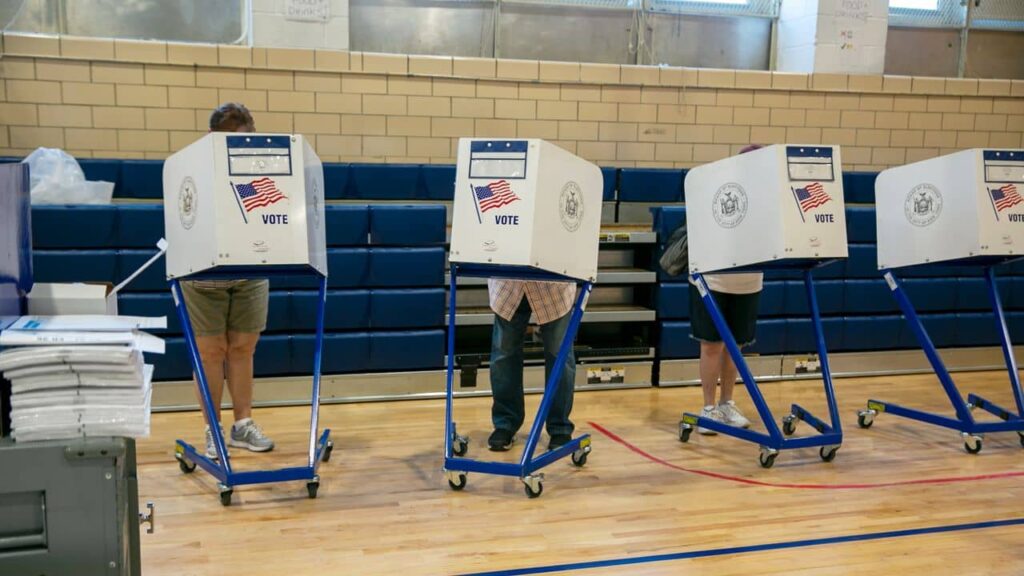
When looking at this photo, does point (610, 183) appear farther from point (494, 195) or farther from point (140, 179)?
point (140, 179)

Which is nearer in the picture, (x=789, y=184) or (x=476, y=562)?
(x=476, y=562)

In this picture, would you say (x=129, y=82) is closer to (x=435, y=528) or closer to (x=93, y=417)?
(x=435, y=528)

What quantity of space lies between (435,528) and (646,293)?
2.74 metres

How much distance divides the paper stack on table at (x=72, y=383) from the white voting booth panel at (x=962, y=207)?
358cm

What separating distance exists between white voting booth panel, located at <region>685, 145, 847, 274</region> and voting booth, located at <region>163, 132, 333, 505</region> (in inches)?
70.5

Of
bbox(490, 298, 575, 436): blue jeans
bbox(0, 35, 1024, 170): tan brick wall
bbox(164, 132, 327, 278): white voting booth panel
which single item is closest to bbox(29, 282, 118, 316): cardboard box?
bbox(164, 132, 327, 278): white voting booth panel

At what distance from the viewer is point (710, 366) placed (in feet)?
13.9

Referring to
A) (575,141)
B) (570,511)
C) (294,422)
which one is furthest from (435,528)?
(575,141)

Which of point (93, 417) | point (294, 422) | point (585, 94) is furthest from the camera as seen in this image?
point (585, 94)

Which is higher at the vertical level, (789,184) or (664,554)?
(789,184)

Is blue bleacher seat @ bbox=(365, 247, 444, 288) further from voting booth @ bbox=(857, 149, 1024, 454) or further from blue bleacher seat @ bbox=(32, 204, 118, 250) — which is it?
voting booth @ bbox=(857, 149, 1024, 454)

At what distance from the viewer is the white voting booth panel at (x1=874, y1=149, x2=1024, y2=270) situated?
12.6ft

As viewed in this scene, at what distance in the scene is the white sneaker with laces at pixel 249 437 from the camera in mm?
3822

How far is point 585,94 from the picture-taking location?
5.77m
